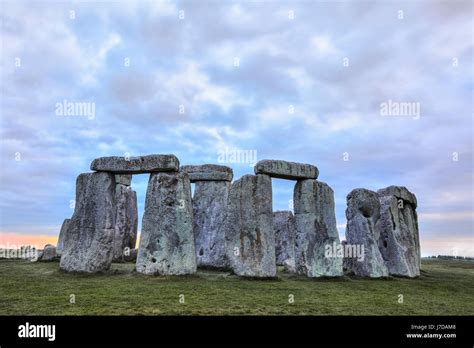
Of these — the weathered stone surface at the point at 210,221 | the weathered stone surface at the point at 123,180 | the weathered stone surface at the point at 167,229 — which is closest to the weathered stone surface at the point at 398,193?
the weathered stone surface at the point at 210,221

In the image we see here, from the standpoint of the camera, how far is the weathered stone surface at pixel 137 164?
44.3 feet

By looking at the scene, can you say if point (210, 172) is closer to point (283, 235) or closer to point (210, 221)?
point (210, 221)

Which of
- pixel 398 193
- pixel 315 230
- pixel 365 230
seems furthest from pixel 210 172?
pixel 398 193

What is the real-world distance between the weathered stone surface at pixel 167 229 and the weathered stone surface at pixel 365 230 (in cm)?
579

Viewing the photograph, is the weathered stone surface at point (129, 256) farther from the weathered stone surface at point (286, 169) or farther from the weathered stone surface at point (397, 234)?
the weathered stone surface at point (397, 234)

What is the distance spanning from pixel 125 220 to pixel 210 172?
532 centimetres

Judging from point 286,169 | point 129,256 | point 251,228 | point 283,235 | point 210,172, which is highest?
point 210,172

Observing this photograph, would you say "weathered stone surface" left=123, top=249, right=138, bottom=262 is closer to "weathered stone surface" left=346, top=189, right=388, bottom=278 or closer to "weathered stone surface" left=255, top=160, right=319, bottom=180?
"weathered stone surface" left=255, top=160, right=319, bottom=180

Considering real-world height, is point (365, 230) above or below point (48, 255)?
above

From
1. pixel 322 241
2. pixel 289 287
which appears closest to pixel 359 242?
pixel 322 241

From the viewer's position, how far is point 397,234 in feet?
54.4

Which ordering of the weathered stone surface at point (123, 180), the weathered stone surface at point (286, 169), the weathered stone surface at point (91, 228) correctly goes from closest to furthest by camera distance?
the weathered stone surface at point (91, 228), the weathered stone surface at point (286, 169), the weathered stone surface at point (123, 180)
